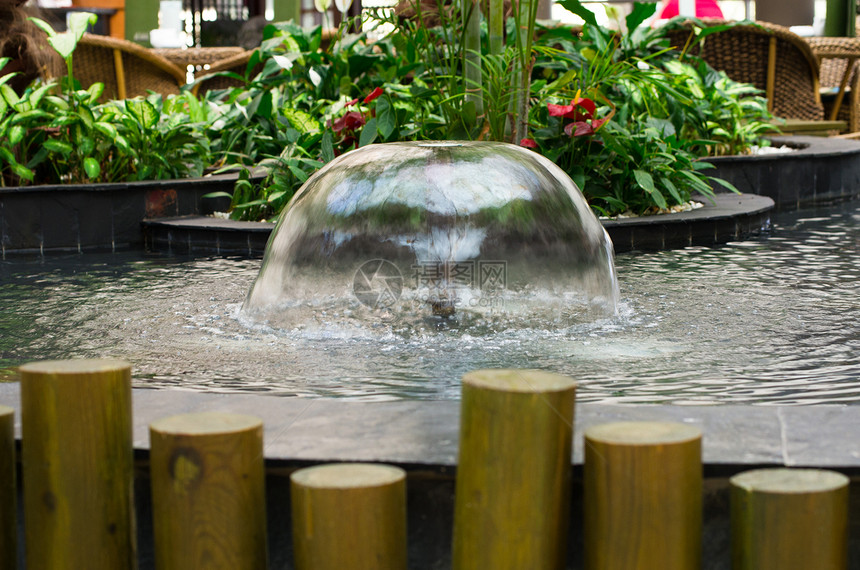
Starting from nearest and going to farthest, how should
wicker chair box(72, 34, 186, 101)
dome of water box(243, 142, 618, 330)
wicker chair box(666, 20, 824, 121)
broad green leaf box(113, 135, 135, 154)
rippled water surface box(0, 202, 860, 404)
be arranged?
rippled water surface box(0, 202, 860, 404) < dome of water box(243, 142, 618, 330) < broad green leaf box(113, 135, 135, 154) < wicker chair box(666, 20, 824, 121) < wicker chair box(72, 34, 186, 101)

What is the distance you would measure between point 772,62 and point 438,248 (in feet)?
23.6

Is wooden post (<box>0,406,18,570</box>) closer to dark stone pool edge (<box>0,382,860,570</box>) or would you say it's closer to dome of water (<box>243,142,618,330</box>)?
dark stone pool edge (<box>0,382,860,570</box>)

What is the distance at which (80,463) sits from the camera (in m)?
1.60

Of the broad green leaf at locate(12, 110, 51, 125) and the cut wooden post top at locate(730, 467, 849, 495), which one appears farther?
the broad green leaf at locate(12, 110, 51, 125)

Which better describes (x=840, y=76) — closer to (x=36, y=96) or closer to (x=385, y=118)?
(x=385, y=118)

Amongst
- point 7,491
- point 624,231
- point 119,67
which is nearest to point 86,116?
point 624,231

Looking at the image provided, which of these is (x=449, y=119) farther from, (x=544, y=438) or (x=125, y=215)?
(x=544, y=438)

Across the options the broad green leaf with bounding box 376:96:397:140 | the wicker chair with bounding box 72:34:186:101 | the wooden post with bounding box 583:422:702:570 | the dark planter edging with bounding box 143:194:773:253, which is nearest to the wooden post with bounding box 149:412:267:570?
the wooden post with bounding box 583:422:702:570

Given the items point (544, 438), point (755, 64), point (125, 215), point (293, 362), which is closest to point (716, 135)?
point (755, 64)

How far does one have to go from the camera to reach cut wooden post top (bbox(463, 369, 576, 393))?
1.50m

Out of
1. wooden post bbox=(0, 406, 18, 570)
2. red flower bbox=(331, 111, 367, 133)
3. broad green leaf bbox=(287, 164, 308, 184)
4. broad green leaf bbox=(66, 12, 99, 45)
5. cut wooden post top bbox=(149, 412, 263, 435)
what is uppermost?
broad green leaf bbox=(66, 12, 99, 45)

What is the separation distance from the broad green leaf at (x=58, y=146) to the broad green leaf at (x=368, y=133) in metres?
1.68

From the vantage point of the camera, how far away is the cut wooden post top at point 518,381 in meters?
1.50

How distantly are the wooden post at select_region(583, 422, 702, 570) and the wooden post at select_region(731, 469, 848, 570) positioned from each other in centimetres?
6
